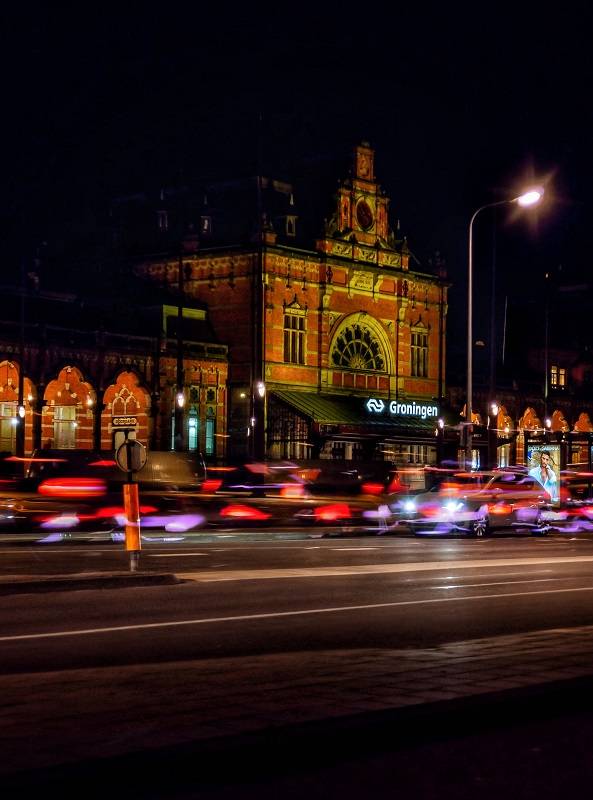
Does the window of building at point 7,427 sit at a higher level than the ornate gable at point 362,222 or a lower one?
lower

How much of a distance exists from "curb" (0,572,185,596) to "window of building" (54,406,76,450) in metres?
39.9

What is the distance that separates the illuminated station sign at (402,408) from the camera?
2859 inches

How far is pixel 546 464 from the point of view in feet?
242

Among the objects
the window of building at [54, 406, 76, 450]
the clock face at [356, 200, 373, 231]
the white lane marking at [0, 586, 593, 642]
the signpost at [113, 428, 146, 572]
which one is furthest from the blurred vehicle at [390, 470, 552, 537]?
the clock face at [356, 200, 373, 231]

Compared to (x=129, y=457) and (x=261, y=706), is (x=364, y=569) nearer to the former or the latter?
(x=129, y=457)

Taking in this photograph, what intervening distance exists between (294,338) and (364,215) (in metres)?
8.18

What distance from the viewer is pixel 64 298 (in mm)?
63469

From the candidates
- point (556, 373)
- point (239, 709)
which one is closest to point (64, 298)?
point (556, 373)

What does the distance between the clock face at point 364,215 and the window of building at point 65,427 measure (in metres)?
21.0

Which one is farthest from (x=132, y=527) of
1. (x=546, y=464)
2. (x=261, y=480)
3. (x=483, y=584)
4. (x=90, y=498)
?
(x=546, y=464)

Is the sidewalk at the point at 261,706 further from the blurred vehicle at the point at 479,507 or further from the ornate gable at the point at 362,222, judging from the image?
the ornate gable at the point at 362,222

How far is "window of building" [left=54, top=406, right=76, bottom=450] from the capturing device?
59.5m

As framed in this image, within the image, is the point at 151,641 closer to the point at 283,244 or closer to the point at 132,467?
the point at 132,467

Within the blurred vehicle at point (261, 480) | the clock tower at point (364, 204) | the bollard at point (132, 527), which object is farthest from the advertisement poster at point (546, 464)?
the bollard at point (132, 527)
